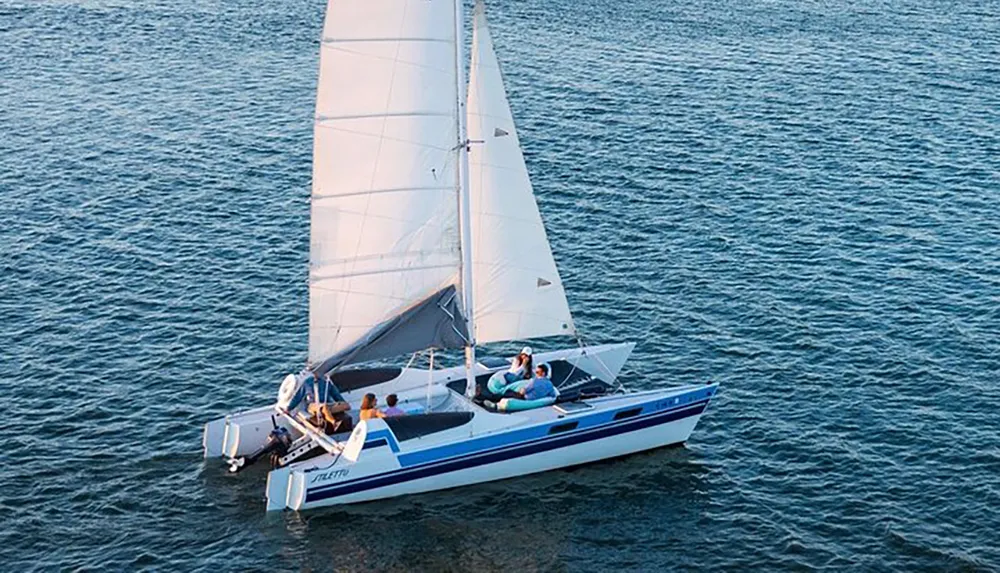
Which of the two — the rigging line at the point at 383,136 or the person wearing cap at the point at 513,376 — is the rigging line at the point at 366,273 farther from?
the person wearing cap at the point at 513,376

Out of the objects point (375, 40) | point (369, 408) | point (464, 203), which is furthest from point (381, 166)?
point (369, 408)

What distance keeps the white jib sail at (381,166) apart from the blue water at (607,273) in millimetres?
7523

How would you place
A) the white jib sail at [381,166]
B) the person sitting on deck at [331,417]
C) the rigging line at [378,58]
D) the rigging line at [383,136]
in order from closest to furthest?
the rigging line at [378,58]
the white jib sail at [381,166]
the rigging line at [383,136]
the person sitting on deck at [331,417]

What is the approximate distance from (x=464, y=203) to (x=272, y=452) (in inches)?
454

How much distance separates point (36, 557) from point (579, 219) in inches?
1563

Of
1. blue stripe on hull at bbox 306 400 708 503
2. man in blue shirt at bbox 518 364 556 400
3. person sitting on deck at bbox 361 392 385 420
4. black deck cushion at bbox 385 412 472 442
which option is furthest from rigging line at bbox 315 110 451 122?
blue stripe on hull at bbox 306 400 708 503

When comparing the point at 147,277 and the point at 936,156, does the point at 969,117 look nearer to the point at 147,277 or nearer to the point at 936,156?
the point at 936,156

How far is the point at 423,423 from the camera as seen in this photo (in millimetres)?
53188

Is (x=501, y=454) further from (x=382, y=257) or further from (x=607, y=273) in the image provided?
(x=607, y=273)

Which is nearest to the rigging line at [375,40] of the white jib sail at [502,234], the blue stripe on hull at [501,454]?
the white jib sail at [502,234]

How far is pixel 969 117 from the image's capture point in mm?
97375

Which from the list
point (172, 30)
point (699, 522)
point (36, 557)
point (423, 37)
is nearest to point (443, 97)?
point (423, 37)

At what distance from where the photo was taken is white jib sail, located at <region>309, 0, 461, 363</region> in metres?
50.3

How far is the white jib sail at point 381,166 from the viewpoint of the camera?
1981 inches
